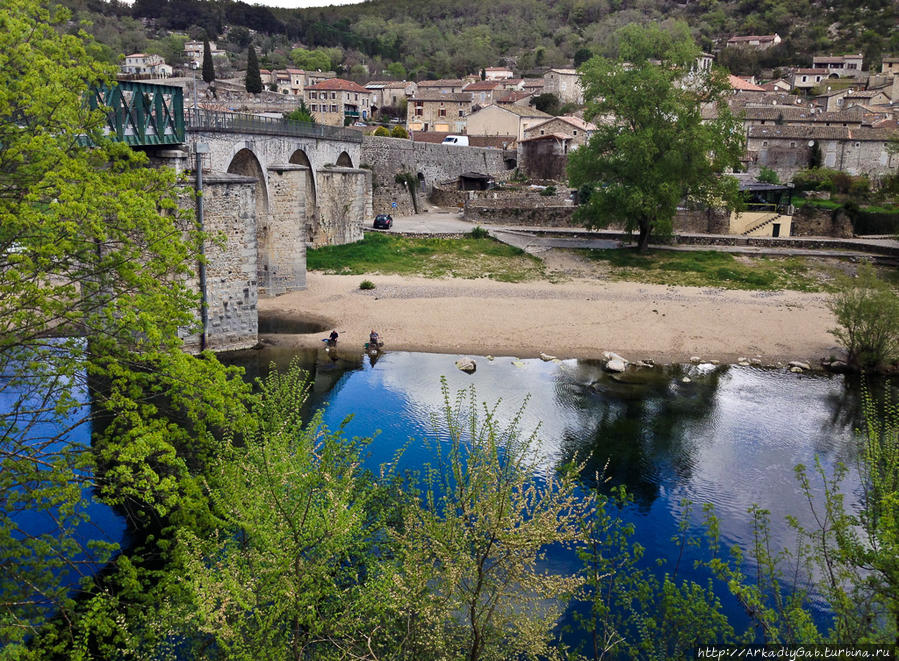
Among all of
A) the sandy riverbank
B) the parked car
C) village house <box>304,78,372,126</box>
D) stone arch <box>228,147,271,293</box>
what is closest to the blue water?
the sandy riverbank

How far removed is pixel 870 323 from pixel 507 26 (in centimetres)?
14009

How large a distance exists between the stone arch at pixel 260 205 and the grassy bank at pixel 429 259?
14.3ft

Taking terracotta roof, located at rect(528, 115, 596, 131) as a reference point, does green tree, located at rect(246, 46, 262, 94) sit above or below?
above

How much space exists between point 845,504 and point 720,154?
23.7m

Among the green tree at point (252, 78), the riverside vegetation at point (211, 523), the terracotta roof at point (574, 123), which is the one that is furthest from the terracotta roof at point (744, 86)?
the riverside vegetation at point (211, 523)

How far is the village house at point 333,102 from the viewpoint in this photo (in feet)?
250

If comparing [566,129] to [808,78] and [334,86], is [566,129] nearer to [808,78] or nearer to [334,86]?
[334,86]

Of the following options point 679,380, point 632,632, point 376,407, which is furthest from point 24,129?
point 679,380

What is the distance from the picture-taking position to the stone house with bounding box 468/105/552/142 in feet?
211

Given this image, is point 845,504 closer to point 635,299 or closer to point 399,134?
point 635,299

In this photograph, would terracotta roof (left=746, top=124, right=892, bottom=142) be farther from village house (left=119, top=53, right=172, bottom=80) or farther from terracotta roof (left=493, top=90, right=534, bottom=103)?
village house (left=119, top=53, right=172, bottom=80)

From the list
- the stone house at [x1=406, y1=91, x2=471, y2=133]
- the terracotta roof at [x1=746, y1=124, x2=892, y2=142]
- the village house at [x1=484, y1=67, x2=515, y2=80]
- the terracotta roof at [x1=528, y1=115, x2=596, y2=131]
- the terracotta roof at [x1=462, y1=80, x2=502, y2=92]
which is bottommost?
the terracotta roof at [x1=746, y1=124, x2=892, y2=142]

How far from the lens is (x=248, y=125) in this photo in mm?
27203

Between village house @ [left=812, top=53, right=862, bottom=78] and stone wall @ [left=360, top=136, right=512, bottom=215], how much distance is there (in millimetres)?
54173
